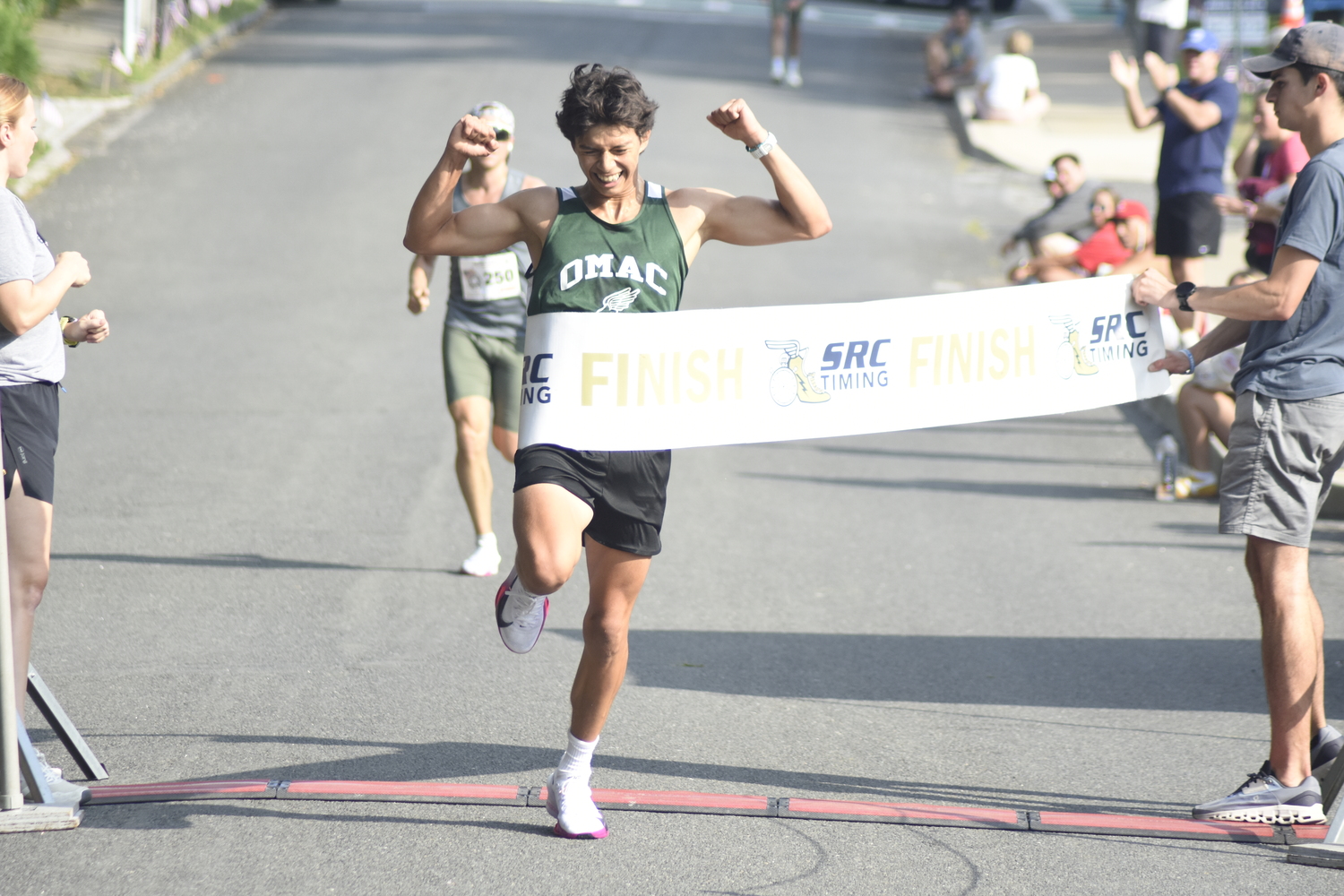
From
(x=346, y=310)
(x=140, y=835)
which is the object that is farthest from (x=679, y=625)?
(x=346, y=310)

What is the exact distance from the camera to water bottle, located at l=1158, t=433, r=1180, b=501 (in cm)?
912

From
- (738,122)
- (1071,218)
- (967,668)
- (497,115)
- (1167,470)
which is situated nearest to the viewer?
(738,122)

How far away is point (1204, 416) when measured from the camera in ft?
29.4

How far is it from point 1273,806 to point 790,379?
6.68ft

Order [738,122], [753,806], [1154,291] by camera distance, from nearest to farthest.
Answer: [738,122]
[753,806]
[1154,291]

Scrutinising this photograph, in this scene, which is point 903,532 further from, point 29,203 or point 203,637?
point 29,203

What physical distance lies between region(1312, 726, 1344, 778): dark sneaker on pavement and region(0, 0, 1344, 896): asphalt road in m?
0.31

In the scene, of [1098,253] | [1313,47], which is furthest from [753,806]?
[1098,253]

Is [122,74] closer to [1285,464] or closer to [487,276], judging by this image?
[487,276]

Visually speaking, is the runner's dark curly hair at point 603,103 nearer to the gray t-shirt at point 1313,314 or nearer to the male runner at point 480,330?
the gray t-shirt at point 1313,314

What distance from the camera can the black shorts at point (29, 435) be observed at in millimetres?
4398

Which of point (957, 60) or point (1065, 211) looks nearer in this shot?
point (1065, 211)

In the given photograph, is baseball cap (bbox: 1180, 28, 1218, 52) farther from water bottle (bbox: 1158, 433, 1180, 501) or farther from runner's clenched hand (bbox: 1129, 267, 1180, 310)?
runner's clenched hand (bbox: 1129, 267, 1180, 310)

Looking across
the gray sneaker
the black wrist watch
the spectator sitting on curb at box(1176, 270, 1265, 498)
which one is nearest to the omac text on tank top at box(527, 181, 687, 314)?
the black wrist watch
